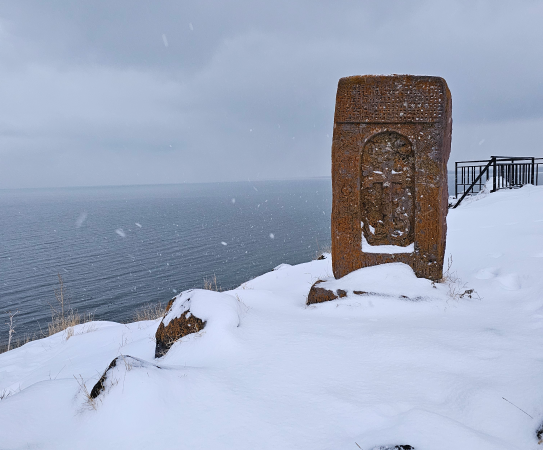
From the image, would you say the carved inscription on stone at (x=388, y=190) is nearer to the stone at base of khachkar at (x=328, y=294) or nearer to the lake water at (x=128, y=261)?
the stone at base of khachkar at (x=328, y=294)

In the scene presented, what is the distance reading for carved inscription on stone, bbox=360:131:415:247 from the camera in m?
4.35

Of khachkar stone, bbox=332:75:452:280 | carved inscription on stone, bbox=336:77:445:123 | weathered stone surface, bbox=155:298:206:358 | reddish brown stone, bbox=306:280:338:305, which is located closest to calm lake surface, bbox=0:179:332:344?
weathered stone surface, bbox=155:298:206:358

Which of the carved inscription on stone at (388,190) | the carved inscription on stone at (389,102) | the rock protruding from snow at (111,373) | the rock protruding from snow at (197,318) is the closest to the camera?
the rock protruding from snow at (111,373)

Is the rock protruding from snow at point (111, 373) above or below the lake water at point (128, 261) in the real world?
above

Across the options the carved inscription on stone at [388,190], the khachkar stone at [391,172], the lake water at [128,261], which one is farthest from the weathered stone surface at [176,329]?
the lake water at [128,261]

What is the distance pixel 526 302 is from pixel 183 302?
3347mm

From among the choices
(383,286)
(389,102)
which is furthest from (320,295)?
(389,102)

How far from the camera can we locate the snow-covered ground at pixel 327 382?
1.70m

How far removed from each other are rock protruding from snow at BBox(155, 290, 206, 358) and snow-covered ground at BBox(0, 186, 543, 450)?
8cm

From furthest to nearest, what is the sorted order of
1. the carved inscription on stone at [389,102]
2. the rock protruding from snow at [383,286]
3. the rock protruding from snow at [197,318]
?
the carved inscription on stone at [389,102] → the rock protruding from snow at [383,286] → the rock protruding from snow at [197,318]

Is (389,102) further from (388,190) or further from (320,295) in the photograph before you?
(320,295)

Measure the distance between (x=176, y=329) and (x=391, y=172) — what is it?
314 cm

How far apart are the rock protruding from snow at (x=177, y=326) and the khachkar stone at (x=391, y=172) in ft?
7.08

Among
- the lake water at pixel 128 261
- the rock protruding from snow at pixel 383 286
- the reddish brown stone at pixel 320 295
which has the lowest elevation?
the lake water at pixel 128 261
